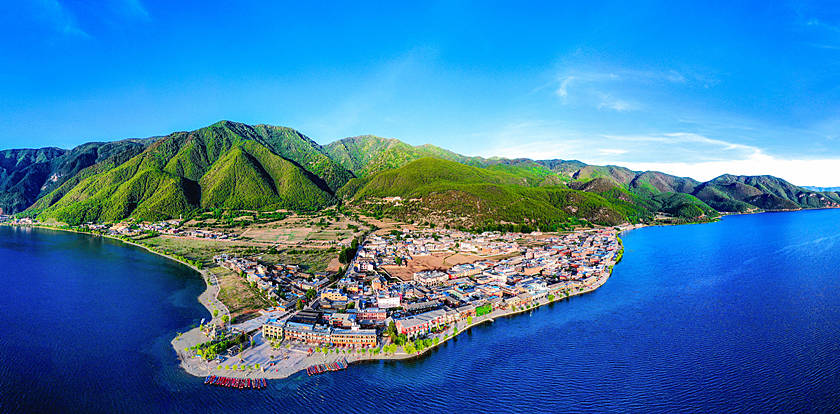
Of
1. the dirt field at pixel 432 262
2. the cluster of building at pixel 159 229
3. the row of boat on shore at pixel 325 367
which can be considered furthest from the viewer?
the cluster of building at pixel 159 229

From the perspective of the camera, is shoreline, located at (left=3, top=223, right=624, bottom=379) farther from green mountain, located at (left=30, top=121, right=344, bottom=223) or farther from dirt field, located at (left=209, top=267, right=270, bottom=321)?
green mountain, located at (left=30, top=121, right=344, bottom=223)

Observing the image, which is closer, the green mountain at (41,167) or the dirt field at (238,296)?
the dirt field at (238,296)

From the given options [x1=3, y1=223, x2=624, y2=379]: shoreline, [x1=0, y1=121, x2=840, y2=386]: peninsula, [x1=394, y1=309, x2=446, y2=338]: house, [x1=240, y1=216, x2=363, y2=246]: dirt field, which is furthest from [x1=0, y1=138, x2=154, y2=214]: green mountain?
[x1=394, y1=309, x2=446, y2=338]: house

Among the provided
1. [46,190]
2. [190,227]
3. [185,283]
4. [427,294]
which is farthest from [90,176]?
[427,294]

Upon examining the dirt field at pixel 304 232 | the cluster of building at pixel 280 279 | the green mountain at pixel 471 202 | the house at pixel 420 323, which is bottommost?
the house at pixel 420 323

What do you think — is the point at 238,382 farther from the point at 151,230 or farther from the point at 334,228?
the point at 151,230

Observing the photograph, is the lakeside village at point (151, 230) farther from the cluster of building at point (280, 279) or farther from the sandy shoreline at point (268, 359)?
the sandy shoreline at point (268, 359)

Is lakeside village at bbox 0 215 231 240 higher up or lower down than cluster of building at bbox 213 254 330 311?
higher up

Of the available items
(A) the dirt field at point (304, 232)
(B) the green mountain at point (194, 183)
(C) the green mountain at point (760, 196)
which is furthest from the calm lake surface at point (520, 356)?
(C) the green mountain at point (760, 196)
